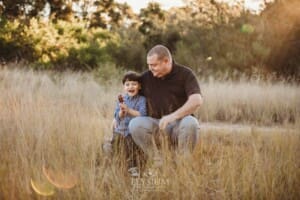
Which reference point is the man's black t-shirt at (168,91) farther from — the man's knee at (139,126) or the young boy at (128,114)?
the man's knee at (139,126)

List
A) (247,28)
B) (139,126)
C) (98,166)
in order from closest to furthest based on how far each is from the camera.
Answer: (98,166) → (139,126) → (247,28)

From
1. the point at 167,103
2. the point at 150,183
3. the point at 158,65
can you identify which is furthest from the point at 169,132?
the point at 150,183

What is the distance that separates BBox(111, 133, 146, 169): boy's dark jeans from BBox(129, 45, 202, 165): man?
3.3 inches

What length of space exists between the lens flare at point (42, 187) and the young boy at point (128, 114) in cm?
103

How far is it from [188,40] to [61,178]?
14.8 meters

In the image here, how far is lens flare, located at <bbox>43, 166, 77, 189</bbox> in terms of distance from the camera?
3.23 m

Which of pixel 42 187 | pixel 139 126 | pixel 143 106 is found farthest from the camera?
pixel 143 106

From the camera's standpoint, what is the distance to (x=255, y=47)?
48.7 ft

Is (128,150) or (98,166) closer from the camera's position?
(98,166)

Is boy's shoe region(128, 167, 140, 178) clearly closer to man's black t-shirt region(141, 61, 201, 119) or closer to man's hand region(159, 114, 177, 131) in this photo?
man's hand region(159, 114, 177, 131)

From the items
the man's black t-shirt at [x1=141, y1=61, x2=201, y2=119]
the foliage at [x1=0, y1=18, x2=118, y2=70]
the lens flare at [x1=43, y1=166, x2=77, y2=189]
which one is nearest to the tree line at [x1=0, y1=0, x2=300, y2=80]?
the foliage at [x1=0, y1=18, x2=118, y2=70]

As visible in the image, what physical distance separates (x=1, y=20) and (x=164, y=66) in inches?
516

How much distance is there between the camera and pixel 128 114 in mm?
4465

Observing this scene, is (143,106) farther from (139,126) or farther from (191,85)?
(191,85)
